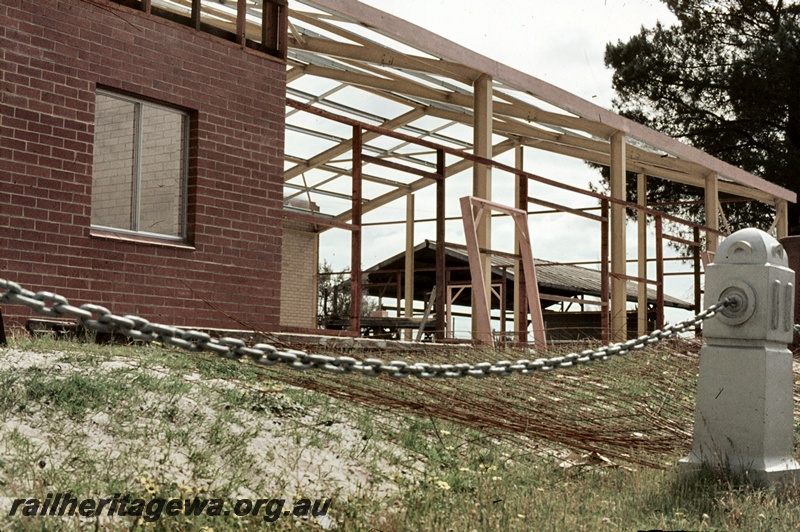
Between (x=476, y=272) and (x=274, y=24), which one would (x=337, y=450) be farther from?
(x=274, y=24)

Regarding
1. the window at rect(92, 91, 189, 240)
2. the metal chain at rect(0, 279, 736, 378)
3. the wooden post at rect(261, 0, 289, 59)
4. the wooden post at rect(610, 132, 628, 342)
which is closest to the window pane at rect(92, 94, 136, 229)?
the window at rect(92, 91, 189, 240)

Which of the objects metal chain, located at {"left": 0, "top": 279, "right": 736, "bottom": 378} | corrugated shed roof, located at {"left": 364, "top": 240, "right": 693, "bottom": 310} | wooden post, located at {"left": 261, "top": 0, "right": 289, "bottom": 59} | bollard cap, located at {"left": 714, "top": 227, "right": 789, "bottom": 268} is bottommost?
metal chain, located at {"left": 0, "top": 279, "right": 736, "bottom": 378}

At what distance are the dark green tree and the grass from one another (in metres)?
21.6

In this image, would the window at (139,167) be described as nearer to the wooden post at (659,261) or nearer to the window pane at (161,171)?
the window pane at (161,171)

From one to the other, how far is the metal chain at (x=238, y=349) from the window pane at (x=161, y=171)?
5.54 meters

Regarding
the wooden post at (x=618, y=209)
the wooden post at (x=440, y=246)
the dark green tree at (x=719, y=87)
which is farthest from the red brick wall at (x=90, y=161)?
the dark green tree at (x=719, y=87)

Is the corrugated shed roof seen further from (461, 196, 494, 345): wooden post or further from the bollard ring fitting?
the bollard ring fitting

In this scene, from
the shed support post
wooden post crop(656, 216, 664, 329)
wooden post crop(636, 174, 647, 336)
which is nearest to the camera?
wooden post crop(656, 216, 664, 329)

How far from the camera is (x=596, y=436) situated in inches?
225

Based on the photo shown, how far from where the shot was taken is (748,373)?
4.64 m

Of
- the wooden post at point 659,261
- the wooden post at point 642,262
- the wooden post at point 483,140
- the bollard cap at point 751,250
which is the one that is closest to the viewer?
the bollard cap at point 751,250

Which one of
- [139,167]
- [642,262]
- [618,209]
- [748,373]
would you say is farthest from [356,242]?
[642,262]

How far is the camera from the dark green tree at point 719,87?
2620cm

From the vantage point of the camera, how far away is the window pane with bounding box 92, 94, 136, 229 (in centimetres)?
849
